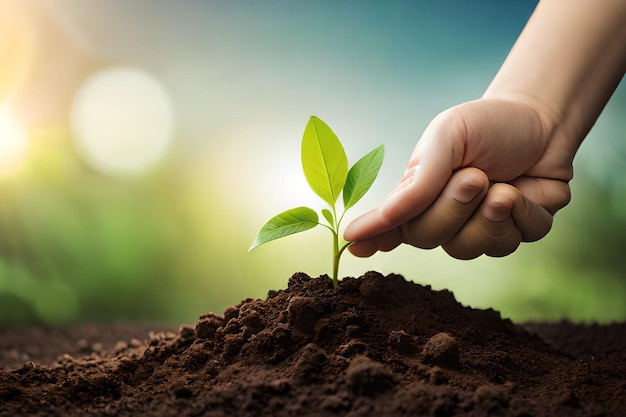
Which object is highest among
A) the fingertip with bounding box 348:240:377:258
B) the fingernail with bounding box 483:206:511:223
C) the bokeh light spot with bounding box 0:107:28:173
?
the bokeh light spot with bounding box 0:107:28:173

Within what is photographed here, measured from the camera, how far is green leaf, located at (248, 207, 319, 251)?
3.57 feet

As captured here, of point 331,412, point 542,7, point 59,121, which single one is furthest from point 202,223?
point 331,412

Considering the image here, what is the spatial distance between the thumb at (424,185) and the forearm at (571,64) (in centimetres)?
35

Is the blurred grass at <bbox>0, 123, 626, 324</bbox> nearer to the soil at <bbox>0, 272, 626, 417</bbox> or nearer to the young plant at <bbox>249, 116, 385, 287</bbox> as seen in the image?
the soil at <bbox>0, 272, 626, 417</bbox>

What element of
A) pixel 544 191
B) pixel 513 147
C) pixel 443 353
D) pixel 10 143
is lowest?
pixel 443 353

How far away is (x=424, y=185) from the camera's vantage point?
118 cm

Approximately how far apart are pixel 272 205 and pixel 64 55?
3.46ft

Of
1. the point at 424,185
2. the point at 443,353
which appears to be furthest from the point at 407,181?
the point at 443,353

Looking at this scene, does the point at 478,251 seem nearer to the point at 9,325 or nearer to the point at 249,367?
the point at 249,367

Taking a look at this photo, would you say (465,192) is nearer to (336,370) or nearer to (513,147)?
(513,147)

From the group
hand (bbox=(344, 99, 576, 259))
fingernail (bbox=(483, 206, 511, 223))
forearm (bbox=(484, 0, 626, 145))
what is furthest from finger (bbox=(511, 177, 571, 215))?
fingernail (bbox=(483, 206, 511, 223))

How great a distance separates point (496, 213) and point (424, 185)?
16 centimetres

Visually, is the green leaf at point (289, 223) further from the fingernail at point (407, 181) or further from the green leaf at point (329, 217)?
the fingernail at point (407, 181)

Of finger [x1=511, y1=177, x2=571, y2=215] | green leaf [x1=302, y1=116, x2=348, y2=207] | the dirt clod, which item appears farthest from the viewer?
finger [x1=511, y1=177, x2=571, y2=215]
